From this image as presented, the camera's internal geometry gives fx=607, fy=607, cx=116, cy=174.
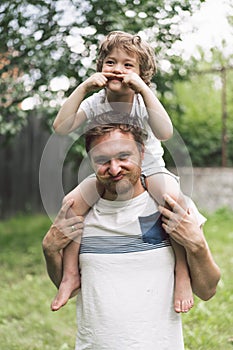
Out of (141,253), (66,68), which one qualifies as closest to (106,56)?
(141,253)

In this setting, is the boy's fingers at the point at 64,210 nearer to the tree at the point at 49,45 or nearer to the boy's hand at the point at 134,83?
the boy's hand at the point at 134,83

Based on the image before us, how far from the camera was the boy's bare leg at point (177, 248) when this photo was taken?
94.2 inches

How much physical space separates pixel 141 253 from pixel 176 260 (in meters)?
0.16

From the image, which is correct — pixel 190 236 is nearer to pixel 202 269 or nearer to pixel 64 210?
pixel 202 269

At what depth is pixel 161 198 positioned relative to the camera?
7.89 ft

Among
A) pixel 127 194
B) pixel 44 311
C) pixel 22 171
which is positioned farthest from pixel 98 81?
pixel 22 171

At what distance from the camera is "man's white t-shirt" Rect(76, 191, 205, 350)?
2.34 m

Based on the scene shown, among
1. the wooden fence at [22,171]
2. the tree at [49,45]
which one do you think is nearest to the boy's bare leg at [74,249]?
the tree at [49,45]

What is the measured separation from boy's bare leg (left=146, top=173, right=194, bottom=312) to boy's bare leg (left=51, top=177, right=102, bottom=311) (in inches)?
8.8

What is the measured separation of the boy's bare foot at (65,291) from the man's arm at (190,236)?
461mm

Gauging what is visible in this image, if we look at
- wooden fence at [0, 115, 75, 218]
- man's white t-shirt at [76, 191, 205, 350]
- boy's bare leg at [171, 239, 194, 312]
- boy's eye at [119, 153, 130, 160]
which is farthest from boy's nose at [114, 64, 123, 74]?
wooden fence at [0, 115, 75, 218]

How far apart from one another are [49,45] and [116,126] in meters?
3.41

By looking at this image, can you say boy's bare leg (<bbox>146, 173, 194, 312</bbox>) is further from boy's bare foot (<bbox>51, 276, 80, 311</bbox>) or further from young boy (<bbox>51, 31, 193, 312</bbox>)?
boy's bare foot (<bbox>51, 276, 80, 311</bbox>)

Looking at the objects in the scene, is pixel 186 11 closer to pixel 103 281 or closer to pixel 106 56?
pixel 106 56
